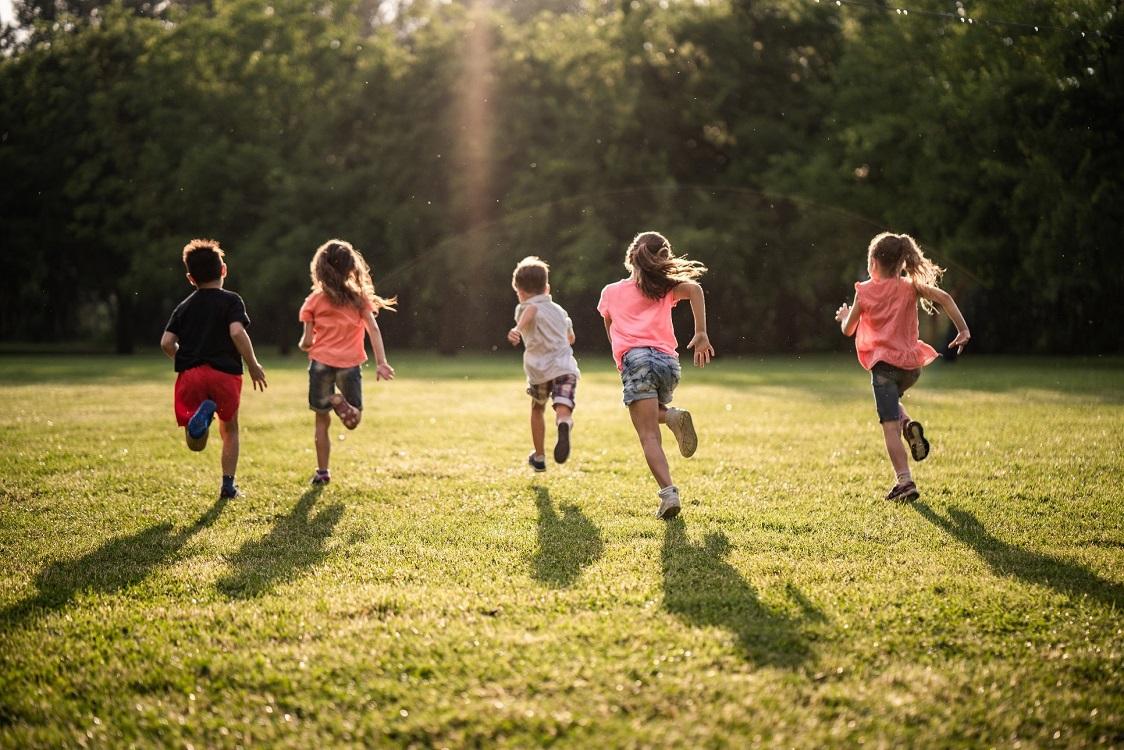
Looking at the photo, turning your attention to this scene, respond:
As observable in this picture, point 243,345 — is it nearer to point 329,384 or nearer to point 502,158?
point 329,384

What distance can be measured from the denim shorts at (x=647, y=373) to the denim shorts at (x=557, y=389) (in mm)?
1373

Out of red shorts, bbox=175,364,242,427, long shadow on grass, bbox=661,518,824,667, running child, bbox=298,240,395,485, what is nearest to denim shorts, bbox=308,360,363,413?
running child, bbox=298,240,395,485

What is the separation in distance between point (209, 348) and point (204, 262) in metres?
0.64

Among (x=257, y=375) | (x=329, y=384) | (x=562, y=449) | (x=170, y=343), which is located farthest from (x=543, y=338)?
(x=170, y=343)

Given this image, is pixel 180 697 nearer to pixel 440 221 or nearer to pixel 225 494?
pixel 225 494

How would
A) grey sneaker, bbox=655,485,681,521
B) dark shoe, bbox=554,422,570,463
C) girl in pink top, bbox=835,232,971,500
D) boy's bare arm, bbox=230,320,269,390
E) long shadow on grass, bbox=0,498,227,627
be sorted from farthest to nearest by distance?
dark shoe, bbox=554,422,570,463 < boy's bare arm, bbox=230,320,269,390 < girl in pink top, bbox=835,232,971,500 < grey sneaker, bbox=655,485,681,521 < long shadow on grass, bbox=0,498,227,627

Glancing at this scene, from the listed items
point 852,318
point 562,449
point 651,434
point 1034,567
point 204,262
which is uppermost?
point 204,262

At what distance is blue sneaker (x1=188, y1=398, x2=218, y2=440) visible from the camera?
20.9 ft

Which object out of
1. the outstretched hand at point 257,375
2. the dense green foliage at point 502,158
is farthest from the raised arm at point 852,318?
the dense green foliage at point 502,158

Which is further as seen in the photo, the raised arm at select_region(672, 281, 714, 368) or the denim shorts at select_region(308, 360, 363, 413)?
the denim shorts at select_region(308, 360, 363, 413)

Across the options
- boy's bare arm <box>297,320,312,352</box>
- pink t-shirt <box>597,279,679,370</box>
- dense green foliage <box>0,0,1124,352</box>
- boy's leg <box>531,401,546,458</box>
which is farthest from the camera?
dense green foliage <box>0,0,1124,352</box>

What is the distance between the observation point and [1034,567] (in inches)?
184

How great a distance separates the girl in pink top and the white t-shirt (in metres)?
2.21

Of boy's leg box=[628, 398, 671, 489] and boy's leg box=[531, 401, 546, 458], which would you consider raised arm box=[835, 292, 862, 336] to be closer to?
boy's leg box=[628, 398, 671, 489]
